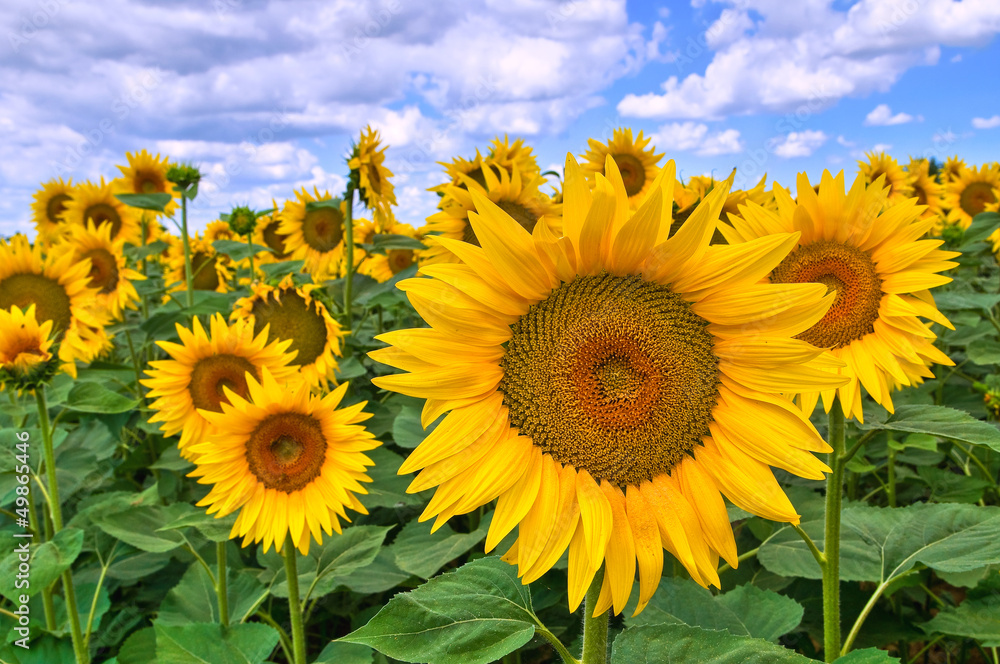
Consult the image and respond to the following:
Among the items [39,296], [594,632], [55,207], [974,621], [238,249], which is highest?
[55,207]

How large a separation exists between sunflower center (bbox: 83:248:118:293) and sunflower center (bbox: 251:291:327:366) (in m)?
1.59

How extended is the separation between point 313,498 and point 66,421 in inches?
104

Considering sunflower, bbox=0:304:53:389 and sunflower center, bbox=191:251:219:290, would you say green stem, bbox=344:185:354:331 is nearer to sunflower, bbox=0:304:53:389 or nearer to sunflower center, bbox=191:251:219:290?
sunflower, bbox=0:304:53:389

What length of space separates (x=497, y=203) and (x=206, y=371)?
5.26 ft

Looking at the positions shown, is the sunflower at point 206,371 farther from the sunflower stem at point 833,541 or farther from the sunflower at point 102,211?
the sunflower at point 102,211

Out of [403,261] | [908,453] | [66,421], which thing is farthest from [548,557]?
[403,261]

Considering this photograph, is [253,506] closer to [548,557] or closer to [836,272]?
[548,557]

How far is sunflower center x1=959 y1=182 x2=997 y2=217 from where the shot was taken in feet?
25.0

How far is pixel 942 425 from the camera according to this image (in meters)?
1.70

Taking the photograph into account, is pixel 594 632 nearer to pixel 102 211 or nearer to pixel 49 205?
pixel 102 211

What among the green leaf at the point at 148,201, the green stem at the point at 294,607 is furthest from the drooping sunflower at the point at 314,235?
the green stem at the point at 294,607

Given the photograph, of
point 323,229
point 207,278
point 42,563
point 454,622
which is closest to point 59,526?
point 42,563

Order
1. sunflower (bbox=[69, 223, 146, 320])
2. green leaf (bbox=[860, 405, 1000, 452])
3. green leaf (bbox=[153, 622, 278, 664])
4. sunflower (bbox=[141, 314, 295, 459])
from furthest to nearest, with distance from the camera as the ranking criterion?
sunflower (bbox=[69, 223, 146, 320]) → sunflower (bbox=[141, 314, 295, 459]) → green leaf (bbox=[153, 622, 278, 664]) → green leaf (bbox=[860, 405, 1000, 452])

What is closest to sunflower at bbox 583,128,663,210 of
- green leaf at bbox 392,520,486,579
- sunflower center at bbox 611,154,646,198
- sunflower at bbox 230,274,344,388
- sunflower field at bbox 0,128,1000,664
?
sunflower center at bbox 611,154,646,198
